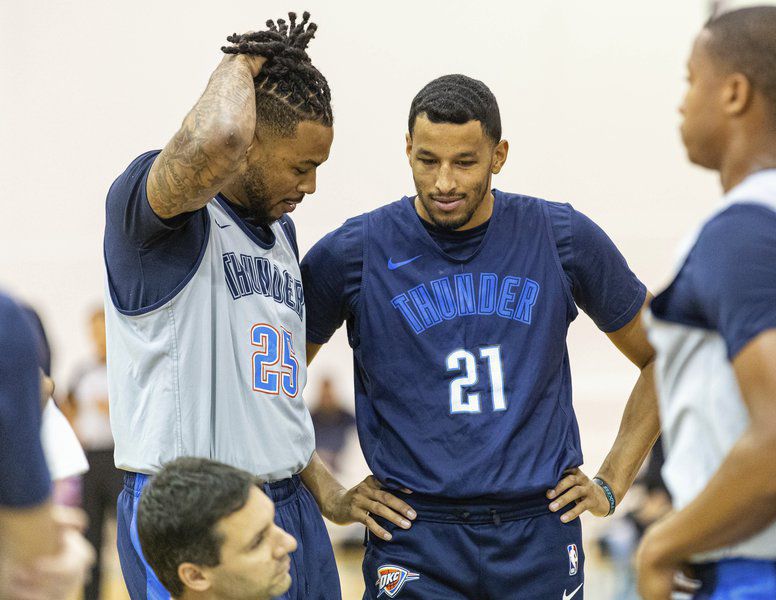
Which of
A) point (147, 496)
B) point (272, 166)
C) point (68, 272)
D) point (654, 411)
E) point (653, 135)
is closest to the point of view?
point (147, 496)

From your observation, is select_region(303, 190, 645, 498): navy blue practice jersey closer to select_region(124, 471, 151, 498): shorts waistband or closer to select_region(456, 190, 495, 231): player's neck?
select_region(456, 190, 495, 231): player's neck

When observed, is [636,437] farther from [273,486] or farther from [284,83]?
[284,83]

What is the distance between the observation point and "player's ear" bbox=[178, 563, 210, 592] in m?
2.67

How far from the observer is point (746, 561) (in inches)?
76.1

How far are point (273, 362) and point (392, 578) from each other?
2.49ft

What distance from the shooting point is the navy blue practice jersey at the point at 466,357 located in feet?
10.5

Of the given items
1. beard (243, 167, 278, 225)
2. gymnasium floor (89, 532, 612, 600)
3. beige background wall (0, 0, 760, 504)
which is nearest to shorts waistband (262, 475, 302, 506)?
beard (243, 167, 278, 225)

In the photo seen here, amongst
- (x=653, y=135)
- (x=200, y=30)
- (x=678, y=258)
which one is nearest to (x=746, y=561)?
(x=678, y=258)

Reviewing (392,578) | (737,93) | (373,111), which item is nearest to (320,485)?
(392,578)

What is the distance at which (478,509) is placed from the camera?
320 centimetres

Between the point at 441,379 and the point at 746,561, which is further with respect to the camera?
the point at 441,379

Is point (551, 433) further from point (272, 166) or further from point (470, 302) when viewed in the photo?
point (272, 166)

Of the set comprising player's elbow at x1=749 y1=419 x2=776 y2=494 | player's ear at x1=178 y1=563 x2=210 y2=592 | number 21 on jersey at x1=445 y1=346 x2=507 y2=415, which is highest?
player's elbow at x1=749 y1=419 x2=776 y2=494

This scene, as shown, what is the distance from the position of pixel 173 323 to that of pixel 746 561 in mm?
1572
